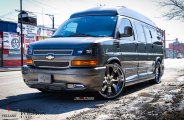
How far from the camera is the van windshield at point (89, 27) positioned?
676 cm

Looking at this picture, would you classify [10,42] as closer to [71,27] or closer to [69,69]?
[71,27]

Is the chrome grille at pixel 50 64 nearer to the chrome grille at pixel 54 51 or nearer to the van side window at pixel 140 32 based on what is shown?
the chrome grille at pixel 54 51

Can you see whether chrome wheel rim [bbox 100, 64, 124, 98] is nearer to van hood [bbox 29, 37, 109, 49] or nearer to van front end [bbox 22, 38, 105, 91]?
van front end [bbox 22, 38, 105, 91]

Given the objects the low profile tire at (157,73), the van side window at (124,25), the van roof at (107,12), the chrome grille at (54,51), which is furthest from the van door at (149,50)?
the chrome grille at (54,51)

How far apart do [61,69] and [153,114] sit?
216 cm

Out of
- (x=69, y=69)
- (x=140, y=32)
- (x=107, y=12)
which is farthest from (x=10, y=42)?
(x=69, y=69)

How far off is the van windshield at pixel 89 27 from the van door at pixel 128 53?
328 millimetres

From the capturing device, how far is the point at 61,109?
539 cm

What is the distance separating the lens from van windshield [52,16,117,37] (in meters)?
6.76

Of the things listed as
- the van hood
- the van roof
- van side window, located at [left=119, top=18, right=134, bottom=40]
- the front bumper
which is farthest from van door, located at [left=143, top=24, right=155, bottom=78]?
the front bumper

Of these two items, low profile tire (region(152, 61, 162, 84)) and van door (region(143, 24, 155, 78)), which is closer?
van door (region(143, 24, 155, 78))

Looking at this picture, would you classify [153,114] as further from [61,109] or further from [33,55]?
[33,55]

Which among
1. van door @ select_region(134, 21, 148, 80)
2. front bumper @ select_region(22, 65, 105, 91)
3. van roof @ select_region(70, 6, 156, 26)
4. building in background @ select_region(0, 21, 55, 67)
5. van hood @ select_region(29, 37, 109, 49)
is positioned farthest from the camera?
building in background @ select_region(0, 21, 55, 67)

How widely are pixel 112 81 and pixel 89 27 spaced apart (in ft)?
4.79
